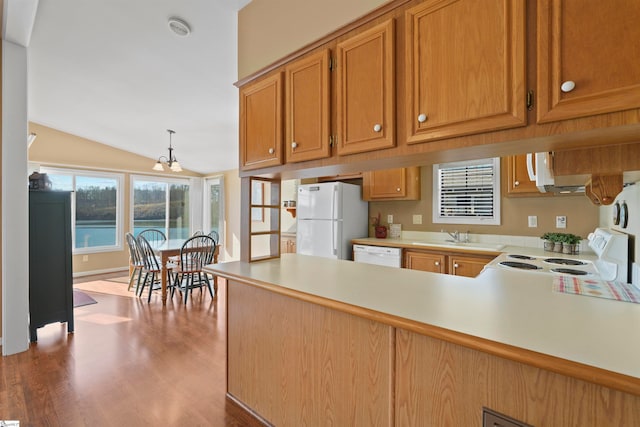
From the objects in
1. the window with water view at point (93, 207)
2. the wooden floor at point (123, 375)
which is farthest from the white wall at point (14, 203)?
the window with water view at point (93, 207)

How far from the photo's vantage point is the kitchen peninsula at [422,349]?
2.46 ft

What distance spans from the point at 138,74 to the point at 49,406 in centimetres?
308

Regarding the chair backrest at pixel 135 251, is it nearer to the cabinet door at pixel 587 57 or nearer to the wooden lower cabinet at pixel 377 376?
the wooden lower cabinet at pixel 377 376

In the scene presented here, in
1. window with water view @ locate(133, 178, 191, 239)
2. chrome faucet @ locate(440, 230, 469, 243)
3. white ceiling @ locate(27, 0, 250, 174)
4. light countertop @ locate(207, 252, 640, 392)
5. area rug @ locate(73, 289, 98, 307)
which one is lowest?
area rug @ locate(73, 289, 98, 307)

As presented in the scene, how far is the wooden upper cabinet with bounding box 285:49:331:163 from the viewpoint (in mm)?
1498

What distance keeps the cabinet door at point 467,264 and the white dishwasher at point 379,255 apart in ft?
1.88

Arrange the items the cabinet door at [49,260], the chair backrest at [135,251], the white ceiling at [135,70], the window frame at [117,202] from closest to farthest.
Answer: the white ceiling at [135,70], the cabinet door at [49,260], the chair backrest at [135,251], the window frame at [117,202]

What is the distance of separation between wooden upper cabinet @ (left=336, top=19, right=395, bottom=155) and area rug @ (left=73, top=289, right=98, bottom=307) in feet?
14.0

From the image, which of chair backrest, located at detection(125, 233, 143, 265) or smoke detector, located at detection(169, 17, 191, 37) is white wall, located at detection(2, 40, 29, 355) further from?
chair backrest, located at detection(125, 233, 143, 265)

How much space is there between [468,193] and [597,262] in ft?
5.93

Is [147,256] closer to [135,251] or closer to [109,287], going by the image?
[135,251]

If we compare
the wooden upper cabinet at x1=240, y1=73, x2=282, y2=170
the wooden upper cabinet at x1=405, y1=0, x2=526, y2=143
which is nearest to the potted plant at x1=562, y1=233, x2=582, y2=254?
the wooden upper cabinet at x1=405, y1=0, x2=526, y2=143

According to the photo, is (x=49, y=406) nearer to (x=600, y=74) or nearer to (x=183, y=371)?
(x=183, y=371)

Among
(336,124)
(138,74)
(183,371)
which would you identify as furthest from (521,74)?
(138,74)
